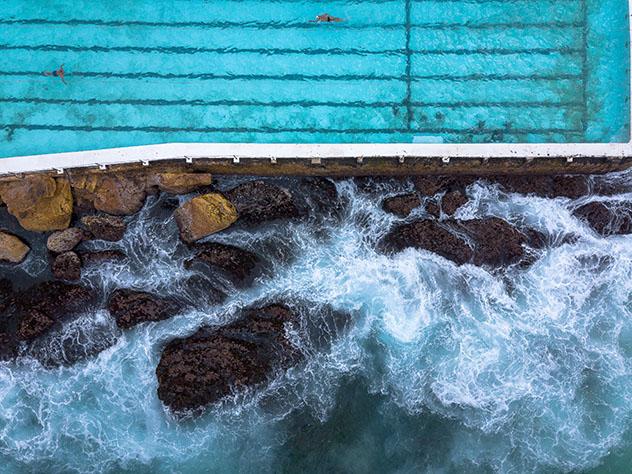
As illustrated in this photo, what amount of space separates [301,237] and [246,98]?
11.0 feet

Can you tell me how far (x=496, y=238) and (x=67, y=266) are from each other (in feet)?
31.6

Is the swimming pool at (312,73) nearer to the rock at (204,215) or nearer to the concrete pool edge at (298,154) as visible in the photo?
the concrete pool edge at (298,154)

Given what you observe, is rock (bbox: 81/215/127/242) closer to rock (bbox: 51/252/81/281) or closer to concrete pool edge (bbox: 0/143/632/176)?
rock (bbox: 51/252/81/281)

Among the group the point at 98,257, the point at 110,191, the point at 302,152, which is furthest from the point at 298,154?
the point at 98,257

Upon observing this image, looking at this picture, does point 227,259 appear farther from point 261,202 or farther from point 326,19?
point 326,19

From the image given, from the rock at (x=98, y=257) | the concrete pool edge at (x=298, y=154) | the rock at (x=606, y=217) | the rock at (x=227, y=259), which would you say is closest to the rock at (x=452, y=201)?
the concrete pool edge at (x=298, y=154)

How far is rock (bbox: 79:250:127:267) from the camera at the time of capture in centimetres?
1261

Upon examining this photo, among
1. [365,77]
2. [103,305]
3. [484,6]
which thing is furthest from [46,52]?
[484,6]

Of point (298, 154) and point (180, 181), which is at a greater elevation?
point (298, 154)

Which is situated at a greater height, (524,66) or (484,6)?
(484,6)

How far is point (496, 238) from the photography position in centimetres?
1254

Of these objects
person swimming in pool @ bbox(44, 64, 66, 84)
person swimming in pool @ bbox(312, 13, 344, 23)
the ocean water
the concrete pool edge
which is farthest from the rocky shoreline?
person swimming in pool @ bbox(312, 13, 344, 23)

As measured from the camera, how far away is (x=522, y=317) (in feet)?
41.2

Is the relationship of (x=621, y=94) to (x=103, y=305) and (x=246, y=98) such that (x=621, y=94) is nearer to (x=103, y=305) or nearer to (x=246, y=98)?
(x=246, y=98)
